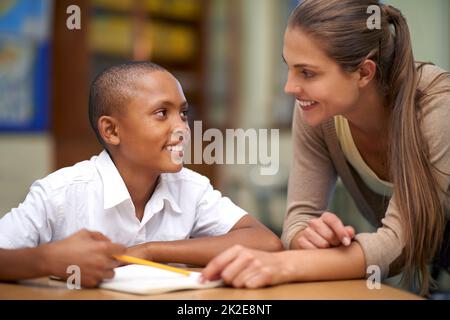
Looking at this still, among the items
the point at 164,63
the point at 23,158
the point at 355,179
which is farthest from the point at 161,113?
the point at 164,63

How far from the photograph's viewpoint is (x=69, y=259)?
0.90 metres

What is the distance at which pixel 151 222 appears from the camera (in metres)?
1.21

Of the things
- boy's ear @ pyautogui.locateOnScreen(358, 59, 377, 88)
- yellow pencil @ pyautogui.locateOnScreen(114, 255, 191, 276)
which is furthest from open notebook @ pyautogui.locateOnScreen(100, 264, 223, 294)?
boy's ear @ pyautogui.locateOnScreen(358, 59, 377, 88)

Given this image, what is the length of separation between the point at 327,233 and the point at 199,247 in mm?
214

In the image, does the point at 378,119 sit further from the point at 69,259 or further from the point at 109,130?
the point at 69,259

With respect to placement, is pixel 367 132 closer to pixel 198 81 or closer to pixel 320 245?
pixel 320 245

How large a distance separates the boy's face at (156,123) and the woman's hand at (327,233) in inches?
10.1

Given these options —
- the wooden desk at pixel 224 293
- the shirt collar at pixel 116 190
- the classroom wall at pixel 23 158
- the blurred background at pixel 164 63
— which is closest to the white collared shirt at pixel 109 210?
the shirt collar at pixel 116 190

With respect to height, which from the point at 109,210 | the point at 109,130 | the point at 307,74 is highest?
the point at 307,74

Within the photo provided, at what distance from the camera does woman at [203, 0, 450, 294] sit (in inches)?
41.4

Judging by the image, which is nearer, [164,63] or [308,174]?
[308,174]
